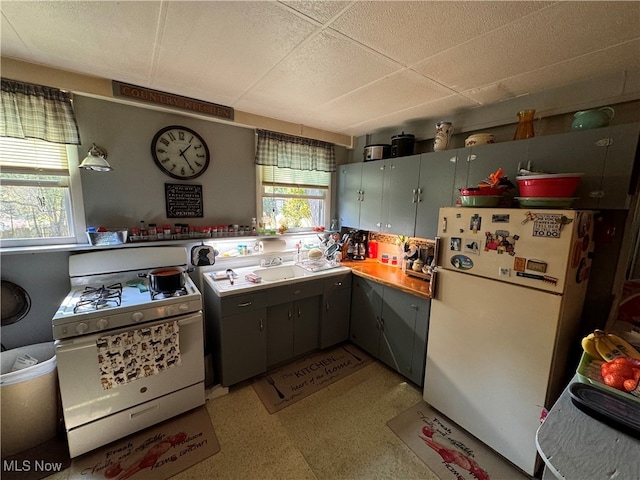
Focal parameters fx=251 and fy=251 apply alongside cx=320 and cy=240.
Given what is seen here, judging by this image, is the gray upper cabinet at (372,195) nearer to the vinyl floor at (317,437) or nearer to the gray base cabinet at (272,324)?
the gray base cabinet at (272,324)

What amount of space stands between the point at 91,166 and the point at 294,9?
5.67 feet

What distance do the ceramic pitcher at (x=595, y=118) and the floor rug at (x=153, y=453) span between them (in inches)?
122

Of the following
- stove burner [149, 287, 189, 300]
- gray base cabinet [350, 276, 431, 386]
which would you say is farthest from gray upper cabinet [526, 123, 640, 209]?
stove burner [149, 287, 189, 300]

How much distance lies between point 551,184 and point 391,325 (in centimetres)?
158

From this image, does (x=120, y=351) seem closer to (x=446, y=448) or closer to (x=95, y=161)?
(x=95, y=161)

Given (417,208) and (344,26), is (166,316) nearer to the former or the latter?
(344,26)

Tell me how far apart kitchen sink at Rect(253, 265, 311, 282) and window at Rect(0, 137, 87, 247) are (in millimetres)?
1492

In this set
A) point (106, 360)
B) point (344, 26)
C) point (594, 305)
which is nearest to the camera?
point (344, 26)

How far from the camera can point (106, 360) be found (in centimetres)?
152

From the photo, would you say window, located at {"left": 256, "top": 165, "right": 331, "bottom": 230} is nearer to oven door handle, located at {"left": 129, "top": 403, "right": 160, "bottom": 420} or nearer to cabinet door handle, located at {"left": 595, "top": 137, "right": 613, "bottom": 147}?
oven door handle, located at {"left": 129, "top": 403, "right": 160, "bottom": 420}

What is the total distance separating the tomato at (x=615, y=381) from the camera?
3.11 ft

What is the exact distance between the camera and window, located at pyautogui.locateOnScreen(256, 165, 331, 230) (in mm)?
2852

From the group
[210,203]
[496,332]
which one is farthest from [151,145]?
[496,332]

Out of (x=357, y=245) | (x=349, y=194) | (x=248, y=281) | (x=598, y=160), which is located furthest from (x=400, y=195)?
(x=248, y=281)
